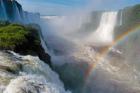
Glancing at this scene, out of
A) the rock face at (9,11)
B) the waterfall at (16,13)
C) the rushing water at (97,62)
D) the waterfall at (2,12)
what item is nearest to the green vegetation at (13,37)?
the rushing water at (97,62)

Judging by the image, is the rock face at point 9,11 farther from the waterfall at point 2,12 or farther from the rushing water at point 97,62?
the rushing water at point 97,62

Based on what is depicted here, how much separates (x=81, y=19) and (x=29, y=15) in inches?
671

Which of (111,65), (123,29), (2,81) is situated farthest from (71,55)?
(2,81)

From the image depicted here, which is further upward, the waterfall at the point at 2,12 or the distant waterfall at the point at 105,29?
the waterfall at the point at 2,12

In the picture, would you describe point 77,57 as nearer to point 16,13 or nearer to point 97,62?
point 97,62

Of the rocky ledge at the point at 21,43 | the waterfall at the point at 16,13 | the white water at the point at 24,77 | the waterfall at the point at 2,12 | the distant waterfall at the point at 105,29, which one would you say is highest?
the white water at the point at 24,77

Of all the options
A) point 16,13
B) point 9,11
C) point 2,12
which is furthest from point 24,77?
point 16,13

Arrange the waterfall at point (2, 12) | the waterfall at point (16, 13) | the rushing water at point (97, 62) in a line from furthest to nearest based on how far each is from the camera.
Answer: the waterfall at point (16, 13) → the waterfall at point (2, 12) → the rushing water at point (97, 62)

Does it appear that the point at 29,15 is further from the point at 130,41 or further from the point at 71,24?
the point at 130,41

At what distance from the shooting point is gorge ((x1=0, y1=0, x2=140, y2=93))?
2367 centimetres

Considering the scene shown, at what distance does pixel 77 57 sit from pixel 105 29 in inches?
1277

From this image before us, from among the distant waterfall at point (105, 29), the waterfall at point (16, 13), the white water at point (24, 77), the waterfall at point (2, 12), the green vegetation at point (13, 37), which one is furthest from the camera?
the distant waterfall at point (105, 29)

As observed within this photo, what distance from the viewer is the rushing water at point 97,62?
4497 cm

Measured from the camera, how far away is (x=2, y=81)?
21.0m
